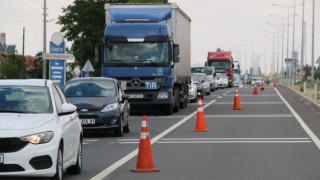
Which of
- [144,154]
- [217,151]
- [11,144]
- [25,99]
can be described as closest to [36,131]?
[11,144]

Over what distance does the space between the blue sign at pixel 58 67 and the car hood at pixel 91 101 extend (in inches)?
425

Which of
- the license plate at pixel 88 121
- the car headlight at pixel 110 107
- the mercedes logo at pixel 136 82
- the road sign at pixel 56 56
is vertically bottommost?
the license plate at pixel 88 121

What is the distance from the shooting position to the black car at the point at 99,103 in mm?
22969

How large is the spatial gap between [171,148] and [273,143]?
99.5 inches

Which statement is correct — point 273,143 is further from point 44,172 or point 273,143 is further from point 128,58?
point 128,58

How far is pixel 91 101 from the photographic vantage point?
920 inches

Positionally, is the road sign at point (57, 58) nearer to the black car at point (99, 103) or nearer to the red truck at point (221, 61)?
the black car at point (99, 103)

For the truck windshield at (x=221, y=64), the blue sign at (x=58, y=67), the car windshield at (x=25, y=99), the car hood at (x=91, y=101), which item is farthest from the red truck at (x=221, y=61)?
the car windshield at (x=25, y=99)

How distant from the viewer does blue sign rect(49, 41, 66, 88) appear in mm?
34406

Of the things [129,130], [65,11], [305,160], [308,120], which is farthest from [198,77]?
[65,11]

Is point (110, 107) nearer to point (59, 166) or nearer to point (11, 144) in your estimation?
point (59, 166)

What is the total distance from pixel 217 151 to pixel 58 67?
675 inches

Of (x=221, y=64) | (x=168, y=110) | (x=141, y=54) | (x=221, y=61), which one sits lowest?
(x=168, y=110)

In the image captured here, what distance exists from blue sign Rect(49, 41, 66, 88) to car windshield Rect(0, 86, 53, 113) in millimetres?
A: 21120
